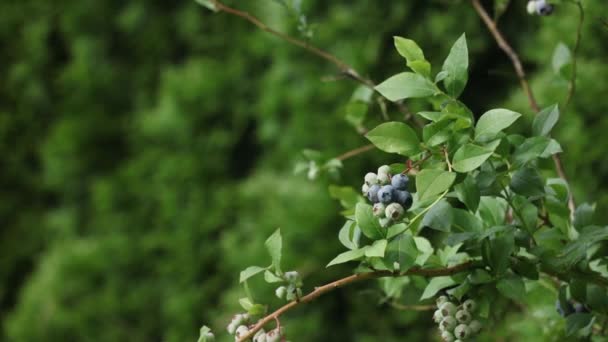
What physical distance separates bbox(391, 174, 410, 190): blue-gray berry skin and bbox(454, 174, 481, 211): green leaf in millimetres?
58

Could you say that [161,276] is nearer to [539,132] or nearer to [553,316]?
[553,316]

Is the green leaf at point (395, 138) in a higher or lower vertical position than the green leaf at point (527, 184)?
higher

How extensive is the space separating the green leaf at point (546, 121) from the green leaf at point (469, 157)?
0.12m

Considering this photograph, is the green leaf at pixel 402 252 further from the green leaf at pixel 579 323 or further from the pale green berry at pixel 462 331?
the green leaf at pixel 579 323

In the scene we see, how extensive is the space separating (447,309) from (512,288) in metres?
0.05

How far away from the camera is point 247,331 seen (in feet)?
1.78

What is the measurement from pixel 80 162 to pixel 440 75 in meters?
2.22

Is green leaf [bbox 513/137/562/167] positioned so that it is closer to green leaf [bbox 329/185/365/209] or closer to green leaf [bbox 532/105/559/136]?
green leaf [bbox 532/105/559/136]

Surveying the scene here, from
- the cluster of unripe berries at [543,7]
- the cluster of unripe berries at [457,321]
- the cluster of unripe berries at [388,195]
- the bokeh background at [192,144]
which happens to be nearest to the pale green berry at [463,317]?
the cluster of unripe berries at [457,321]

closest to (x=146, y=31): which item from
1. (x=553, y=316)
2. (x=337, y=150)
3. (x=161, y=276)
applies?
(x=161, y=276)

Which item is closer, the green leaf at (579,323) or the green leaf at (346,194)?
the green leaf at (579,323)

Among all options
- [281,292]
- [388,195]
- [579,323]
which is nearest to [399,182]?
[388,195]

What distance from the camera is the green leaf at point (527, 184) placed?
580 mm

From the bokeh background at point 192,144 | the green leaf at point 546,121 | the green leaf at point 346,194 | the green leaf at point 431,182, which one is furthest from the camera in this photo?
the bokeh background at point 192,144
